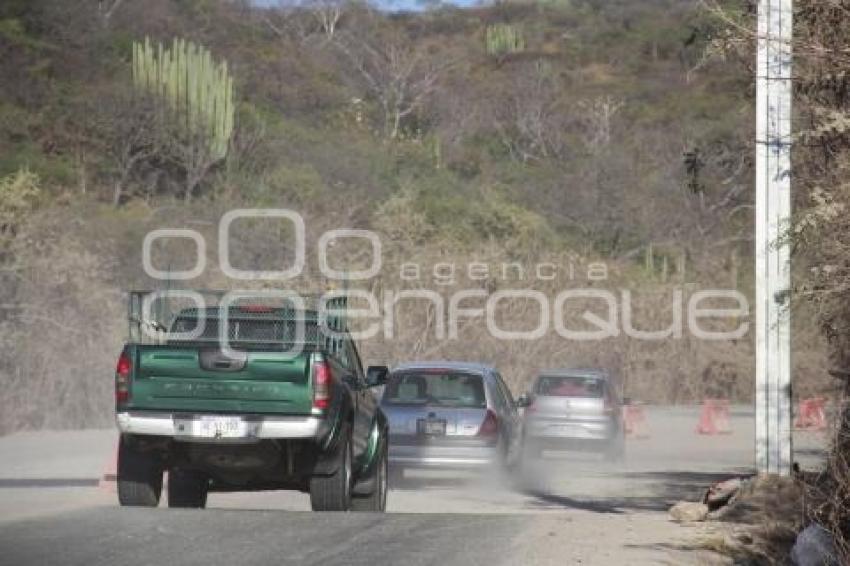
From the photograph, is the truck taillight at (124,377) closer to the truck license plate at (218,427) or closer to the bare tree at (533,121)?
the truck license plate at (218,427)

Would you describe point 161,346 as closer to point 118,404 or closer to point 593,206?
point 118,404

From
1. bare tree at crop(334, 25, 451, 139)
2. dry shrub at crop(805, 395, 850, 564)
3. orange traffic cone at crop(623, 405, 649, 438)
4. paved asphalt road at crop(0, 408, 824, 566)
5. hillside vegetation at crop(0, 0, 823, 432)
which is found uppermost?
bare tree at crop(334, 25, 451, 139)

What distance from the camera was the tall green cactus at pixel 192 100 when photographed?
2292 inches

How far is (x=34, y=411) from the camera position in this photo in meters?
31.0

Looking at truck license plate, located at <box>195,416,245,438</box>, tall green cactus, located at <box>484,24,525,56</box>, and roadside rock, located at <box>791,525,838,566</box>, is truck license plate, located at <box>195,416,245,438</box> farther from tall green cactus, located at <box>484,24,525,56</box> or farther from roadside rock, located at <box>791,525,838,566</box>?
tall green cactus, located at <box>484,24,525,56</box>

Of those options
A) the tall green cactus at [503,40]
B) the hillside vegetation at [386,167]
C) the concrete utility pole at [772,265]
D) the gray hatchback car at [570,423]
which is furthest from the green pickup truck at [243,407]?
the tall green cactus at [503,40]

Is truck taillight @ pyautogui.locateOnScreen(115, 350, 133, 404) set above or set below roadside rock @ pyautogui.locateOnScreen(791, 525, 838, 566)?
above

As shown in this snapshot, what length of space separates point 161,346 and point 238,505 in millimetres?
5615

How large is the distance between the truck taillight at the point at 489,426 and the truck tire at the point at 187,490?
17.0 feet

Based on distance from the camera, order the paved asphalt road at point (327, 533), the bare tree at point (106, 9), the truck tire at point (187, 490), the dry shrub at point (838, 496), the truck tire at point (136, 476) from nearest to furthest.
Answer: the dry shrub at point (838, 496)
the paved asphalt road at point (327, 533)
the truck tire at point (136, 476)
the truck tire at point (187, 490)
the bare tree at point (106, 9)

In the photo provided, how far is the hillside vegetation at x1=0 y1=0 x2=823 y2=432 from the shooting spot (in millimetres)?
32969

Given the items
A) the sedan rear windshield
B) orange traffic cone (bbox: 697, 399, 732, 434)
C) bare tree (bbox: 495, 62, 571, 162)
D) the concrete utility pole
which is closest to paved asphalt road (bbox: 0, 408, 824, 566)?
the sedan rear windshield

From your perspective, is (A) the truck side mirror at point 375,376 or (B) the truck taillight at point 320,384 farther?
(A) the truck side mirror at point 375,376

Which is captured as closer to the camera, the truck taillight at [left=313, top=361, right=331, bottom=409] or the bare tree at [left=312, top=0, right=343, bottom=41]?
the truck taillight at [left=313, top=361, right=331, bottom=409]
